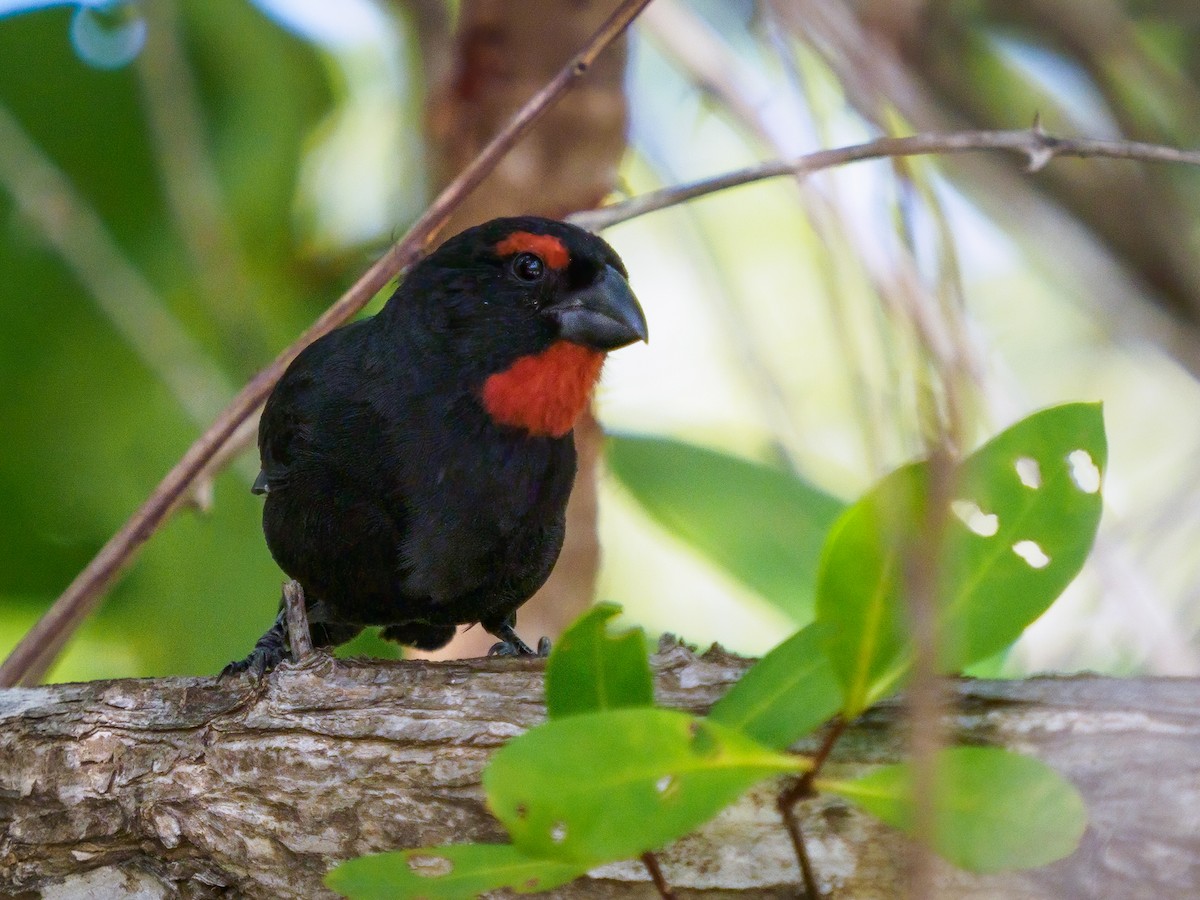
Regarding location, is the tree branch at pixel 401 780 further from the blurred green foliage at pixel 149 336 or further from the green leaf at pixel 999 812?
the blurred green foliage at pixel 149 336

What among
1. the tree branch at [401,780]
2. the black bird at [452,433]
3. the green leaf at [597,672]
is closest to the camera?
the green leaf at [597,672]

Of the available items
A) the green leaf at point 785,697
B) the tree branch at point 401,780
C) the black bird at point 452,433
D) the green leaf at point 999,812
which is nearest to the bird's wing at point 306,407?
the black bird at point 452,433

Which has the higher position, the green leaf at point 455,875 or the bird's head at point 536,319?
the bird's head at point 536,319

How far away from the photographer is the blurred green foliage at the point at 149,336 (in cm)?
362

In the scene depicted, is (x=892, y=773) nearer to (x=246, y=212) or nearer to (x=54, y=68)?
(x=246, y=212)

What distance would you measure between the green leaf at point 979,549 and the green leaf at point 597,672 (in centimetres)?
23

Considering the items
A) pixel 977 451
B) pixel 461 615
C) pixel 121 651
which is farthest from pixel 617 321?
pixel 121 651

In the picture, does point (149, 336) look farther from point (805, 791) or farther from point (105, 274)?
point (805, 791)

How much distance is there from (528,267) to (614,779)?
174 cm

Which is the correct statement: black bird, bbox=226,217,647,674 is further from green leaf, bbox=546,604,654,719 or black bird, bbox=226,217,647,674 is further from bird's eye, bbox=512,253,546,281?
green leaf, bbox=546,604,654,719

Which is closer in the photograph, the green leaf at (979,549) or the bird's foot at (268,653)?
the green leaf at (979,549)

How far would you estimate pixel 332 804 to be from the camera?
2057mm

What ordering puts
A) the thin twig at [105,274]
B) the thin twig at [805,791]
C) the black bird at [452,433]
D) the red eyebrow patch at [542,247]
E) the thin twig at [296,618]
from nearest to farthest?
the thin twig at [805,791] → the thin twig at [296,618] → the black bird at [452,433] → the red eyebrow patch at [542,247] → the thin twig at [105,274]

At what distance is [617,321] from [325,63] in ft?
6.66
